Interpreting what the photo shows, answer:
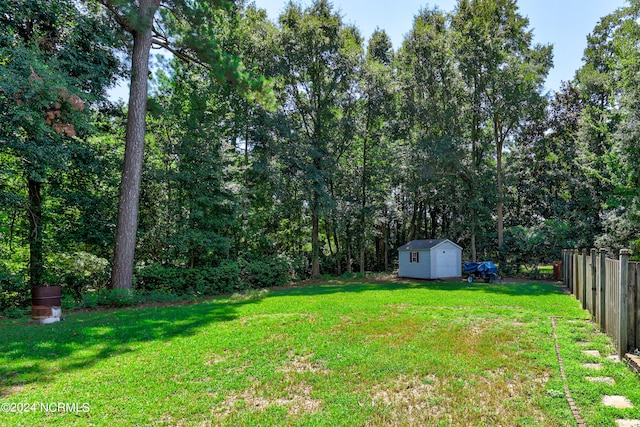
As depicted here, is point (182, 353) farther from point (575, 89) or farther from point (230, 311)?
point (575, 89)

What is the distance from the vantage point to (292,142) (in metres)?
17.3

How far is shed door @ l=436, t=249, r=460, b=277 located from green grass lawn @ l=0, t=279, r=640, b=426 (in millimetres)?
9276

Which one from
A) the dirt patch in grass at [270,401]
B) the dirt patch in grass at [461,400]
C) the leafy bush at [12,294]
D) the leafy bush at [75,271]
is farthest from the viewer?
the leafy bush at [75,271]

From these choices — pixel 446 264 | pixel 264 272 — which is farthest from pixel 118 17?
pixel 446 264

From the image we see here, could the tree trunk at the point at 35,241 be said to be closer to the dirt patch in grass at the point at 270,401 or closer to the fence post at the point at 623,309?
the dirt patch in grass at the point at 270,401

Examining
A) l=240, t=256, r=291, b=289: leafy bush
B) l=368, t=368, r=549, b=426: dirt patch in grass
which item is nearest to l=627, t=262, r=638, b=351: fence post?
l=368, t=368, r=549, b=426: dirt patch in grass

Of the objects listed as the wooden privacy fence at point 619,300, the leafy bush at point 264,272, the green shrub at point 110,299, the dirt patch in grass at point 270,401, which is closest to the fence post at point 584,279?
the wooden privacy fence at point 619,300

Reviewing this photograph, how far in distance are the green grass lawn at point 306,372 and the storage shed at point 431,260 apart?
913cm

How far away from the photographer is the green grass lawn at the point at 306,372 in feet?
9.68

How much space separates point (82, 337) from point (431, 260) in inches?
540

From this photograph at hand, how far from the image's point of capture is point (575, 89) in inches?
850

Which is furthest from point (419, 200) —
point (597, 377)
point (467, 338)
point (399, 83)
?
point (597, 377)

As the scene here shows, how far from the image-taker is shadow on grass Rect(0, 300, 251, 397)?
13.4ft

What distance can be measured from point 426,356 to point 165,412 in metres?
2.98
